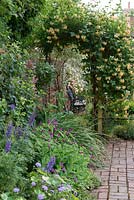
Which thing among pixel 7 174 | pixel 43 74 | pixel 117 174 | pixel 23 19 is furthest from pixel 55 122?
pixel 7 174

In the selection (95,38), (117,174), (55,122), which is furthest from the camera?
(95,38)

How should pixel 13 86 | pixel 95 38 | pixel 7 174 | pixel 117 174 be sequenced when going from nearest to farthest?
pixel 7 174, pixel 13 86, pixel 117 174, pixel 95 38

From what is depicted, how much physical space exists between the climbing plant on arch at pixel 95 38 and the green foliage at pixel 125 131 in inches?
27.6

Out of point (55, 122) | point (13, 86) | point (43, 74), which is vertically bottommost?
point (55, 122)

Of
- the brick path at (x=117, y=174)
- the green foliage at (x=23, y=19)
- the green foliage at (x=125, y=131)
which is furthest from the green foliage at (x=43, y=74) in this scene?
the green foliage at (x=125, y=131)

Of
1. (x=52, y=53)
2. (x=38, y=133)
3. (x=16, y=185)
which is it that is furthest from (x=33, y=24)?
(x=16, y=185)

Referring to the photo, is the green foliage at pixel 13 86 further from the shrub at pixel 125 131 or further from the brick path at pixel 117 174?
the shrub at pixel 125 131

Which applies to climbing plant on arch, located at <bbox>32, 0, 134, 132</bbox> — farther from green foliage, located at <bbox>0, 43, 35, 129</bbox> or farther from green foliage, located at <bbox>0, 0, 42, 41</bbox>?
green foliage, located at <bbox>0, 43, 35, 129</bbox>

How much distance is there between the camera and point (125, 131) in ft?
23.1

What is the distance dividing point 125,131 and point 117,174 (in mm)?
2347

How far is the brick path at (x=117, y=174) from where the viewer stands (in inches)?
157

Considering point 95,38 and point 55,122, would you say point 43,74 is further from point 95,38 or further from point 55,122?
point 95,38

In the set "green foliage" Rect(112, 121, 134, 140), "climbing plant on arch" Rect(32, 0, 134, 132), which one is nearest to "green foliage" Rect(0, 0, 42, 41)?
"climbing plant on arch" Rect(32, 0, 134, 132)

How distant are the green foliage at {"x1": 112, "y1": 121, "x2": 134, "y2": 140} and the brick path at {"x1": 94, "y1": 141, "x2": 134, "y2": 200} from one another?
45 cm
